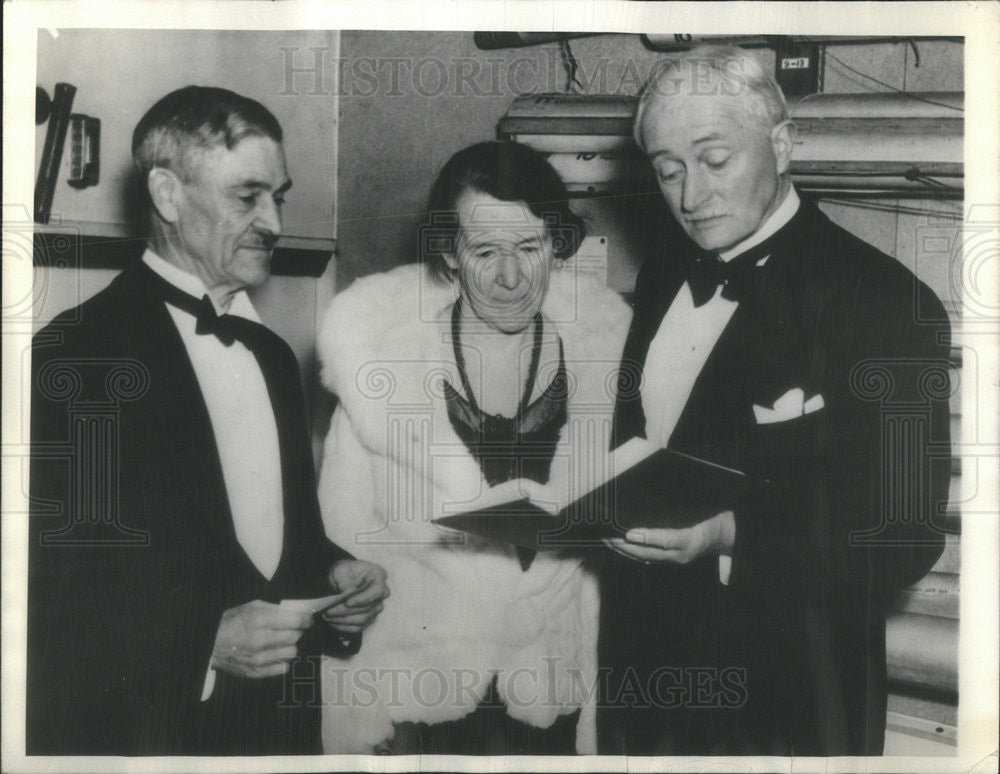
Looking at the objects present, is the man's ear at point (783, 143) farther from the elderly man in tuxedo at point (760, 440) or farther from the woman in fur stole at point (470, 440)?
the woman in fur stole at point (470, 440)

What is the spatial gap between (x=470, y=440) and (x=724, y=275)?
0.68m

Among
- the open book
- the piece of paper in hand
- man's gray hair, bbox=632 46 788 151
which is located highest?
man's gray hair, bbox=632 46 788 151

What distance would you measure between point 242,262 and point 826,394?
1.34 metres

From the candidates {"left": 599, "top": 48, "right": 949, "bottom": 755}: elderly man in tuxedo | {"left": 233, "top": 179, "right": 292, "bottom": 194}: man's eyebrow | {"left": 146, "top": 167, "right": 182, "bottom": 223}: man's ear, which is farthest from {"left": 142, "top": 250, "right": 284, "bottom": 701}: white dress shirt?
{"left": 599, "top": 48, "right": 949, "bottom": 755}: elderly man in tuxedo

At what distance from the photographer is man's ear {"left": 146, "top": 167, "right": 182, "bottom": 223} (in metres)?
2.07

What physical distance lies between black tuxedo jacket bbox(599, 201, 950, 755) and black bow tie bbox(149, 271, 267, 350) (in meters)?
0.84

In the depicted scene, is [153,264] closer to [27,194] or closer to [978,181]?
[27,194]

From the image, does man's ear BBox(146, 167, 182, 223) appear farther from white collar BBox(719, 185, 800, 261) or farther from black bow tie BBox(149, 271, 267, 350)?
white collar BBox(719, 185, 800, 261)

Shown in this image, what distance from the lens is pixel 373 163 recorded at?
2105 millimetres

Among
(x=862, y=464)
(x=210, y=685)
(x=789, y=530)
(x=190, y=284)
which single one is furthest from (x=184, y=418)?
(x=862, y=464)

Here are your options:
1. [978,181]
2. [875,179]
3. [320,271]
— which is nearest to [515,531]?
[320,271]

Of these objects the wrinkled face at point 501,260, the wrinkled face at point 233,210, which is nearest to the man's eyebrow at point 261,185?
the wrinkled face at point 233,210

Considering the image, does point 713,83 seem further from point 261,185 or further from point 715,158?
point 261,185

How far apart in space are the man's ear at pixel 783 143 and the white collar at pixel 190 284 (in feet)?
3.99
